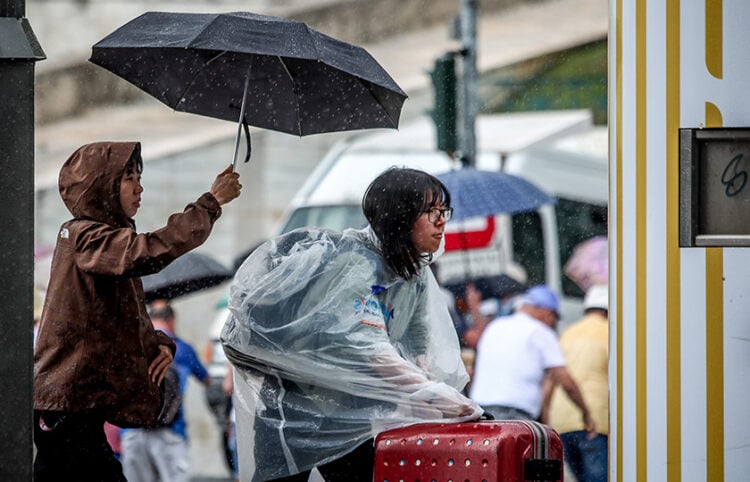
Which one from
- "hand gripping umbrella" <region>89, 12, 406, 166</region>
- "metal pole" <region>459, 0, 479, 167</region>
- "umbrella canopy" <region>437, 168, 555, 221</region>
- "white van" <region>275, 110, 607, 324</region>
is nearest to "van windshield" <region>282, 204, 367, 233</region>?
"white van" <region>275, 110, 607, 324</region>

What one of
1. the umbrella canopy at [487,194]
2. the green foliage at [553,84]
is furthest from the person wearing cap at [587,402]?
the green foliage at [553,84]

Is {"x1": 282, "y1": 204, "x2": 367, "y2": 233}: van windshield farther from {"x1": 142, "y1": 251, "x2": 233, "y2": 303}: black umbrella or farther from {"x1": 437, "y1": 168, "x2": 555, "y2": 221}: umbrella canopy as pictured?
{"x1": 142, "y1": 251, "x2": 233, "y2": 303}: black umbrella

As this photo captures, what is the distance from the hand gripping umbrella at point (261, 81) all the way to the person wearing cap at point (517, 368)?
3.42 meters

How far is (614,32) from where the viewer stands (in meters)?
4.38

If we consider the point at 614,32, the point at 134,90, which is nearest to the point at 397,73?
the point at 134,90

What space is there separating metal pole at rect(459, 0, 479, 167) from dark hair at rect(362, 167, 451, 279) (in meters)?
6.46

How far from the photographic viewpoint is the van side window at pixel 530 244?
45.5ft

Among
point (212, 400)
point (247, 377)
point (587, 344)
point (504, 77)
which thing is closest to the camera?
point (247, 377)

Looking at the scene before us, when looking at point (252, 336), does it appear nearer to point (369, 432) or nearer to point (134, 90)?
point (369, 432)

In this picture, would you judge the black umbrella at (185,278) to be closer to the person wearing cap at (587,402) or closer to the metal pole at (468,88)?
the person wearing cap at (587,402)

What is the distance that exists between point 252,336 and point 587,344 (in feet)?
15.1

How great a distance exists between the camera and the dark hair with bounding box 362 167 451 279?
16.5 feet

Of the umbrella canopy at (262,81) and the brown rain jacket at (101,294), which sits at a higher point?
the umbrella canopy at (262,81)

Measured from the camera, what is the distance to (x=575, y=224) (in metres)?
14.2
